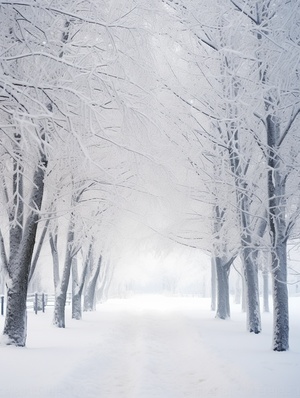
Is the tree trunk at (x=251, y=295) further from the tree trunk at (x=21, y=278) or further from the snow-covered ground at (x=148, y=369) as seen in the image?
the tree trunk at (x=21, y=278)

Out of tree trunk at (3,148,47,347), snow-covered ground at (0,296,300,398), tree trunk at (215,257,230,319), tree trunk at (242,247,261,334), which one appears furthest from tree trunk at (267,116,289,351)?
tree trunk at (215,257,230,319)

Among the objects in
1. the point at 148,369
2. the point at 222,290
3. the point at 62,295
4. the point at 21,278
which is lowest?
the point at 148,369

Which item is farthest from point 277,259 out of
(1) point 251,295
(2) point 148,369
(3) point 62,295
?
(3) point 62,295

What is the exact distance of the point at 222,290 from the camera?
19125 mm

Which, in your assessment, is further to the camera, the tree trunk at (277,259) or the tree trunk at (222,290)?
the tree trunk at (222,290)

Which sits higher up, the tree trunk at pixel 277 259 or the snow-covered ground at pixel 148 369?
the tree trunk at pixel 277 259

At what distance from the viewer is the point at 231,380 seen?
253 inches

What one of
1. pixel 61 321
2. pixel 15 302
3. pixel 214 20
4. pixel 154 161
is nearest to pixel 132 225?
pixel 61 321

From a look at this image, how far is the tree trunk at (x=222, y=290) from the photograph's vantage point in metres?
19.0

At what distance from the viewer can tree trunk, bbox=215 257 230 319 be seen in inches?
747

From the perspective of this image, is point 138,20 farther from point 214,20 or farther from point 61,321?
point 61,321

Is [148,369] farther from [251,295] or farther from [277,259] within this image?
[251,295]

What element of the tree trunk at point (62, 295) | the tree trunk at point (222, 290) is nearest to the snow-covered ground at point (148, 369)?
the tree trunk at point (62, 295)

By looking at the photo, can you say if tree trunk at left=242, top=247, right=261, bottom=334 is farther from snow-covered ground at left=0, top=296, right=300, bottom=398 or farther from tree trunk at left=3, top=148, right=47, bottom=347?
tree trunk at left=3, top=148, right=47, bottom=347
